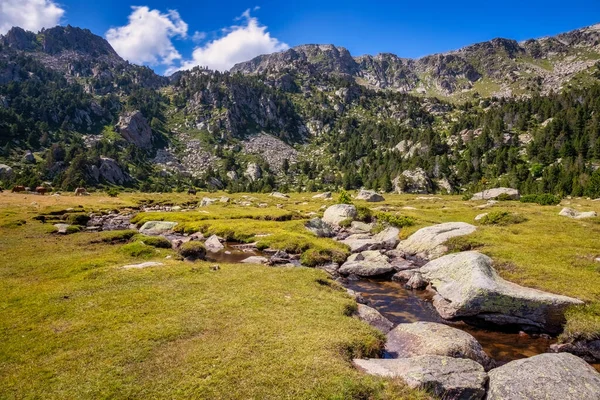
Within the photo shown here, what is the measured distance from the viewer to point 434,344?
1886 centimetres

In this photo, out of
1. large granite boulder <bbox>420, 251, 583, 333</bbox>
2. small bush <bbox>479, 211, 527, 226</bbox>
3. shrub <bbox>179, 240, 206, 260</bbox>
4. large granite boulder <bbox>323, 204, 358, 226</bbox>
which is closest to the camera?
large granite boulder <bbox>420, 251, 583, 333</bbox>

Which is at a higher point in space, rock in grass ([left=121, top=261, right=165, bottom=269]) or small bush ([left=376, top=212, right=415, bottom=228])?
rock in grass ([left=121, top=261, right=165, bottom=269])

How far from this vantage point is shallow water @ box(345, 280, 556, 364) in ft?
71.5

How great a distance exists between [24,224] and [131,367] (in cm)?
6320

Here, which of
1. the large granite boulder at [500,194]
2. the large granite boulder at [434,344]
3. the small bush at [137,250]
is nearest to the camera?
the large granite boulder at [434,344]

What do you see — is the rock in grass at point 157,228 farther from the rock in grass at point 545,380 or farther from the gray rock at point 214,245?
the rock in grass at point 545,380

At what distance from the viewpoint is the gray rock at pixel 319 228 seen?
5726 centimetres

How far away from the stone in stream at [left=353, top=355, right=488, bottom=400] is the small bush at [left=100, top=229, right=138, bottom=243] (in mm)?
45110

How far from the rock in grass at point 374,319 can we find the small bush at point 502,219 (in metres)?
40.7

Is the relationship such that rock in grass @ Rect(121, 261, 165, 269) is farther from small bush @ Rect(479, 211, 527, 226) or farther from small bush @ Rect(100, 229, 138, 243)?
small bush @ Rect(479, 211, 527, 226)

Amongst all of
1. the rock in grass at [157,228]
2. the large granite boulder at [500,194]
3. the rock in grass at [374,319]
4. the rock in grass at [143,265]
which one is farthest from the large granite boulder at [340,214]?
the large granite boulder at [500,194]

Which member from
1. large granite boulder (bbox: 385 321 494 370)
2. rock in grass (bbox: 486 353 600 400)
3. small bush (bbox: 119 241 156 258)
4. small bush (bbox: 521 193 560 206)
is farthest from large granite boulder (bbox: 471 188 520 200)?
small bush (bbox: 119 241 156 258)

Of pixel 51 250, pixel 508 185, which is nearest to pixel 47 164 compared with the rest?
pixel 51 250

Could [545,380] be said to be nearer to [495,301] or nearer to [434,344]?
[434,344]
